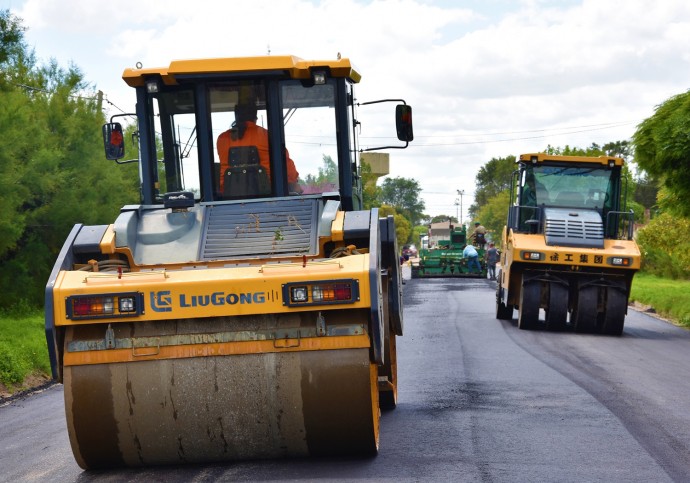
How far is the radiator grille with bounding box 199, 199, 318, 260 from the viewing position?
8273 mm

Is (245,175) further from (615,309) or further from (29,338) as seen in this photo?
(615,309)

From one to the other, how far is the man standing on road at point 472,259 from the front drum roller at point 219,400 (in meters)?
36.3

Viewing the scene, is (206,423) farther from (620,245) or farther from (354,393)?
(620,245)

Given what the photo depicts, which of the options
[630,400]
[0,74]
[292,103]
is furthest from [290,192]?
[0,74]


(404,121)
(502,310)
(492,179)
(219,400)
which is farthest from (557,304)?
(492,179)

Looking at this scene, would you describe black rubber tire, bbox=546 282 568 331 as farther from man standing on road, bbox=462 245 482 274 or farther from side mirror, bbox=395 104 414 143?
man standing on road, bbox=462 245 482 274

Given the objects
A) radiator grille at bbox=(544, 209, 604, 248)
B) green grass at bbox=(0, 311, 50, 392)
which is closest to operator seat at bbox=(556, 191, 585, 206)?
radiator grille at bbox=(544, 209, 604, 248)

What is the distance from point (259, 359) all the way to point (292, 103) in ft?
8.47

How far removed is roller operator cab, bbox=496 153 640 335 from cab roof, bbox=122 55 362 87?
1092 cm

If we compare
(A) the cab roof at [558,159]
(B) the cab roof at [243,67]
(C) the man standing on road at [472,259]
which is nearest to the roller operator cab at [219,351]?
(B) the cab roof at [243,67]

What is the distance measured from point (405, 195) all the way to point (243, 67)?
17429cm

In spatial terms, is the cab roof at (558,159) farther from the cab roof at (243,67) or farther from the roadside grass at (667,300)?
the cab roof at (243,67)

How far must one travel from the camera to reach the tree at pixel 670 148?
19.5m

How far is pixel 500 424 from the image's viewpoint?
9258 millimetres
